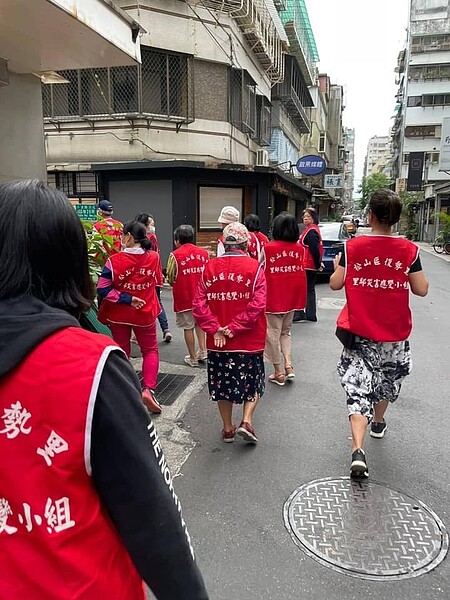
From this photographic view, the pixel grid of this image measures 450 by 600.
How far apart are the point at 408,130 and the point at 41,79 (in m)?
Answer: 53.4

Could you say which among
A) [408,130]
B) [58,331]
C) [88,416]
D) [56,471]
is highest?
[408,130]

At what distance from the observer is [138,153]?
12820 millimetres

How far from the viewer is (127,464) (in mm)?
1045


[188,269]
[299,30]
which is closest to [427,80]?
[299,30]

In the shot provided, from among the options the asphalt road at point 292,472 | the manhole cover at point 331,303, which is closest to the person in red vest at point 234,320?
the asphalt road at point 292,472

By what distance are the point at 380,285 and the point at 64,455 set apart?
2759 millimetres

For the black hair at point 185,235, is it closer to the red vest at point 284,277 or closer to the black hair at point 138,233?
the red vest at point 284,277

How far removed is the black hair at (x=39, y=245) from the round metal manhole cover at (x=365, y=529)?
2154mm

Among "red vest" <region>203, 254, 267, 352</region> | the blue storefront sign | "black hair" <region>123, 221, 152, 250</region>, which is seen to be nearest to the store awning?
"black hair" <region>123, 221, 152, 250</region>

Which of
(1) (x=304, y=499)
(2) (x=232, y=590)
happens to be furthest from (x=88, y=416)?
(1) (x=304, y=499)

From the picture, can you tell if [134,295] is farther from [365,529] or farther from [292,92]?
[292,92]

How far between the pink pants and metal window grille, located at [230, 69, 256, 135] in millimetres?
11347

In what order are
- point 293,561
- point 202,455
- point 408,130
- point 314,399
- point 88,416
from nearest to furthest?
1. point 88,416
2. point 293,561
3. point 202,455
4. point 314,399
5. point 408,130

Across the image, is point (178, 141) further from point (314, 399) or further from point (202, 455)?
point (202, 455)
